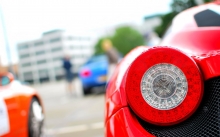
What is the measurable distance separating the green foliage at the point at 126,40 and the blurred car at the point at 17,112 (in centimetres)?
9418

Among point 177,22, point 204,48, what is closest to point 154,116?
point 204,48

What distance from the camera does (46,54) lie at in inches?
5212

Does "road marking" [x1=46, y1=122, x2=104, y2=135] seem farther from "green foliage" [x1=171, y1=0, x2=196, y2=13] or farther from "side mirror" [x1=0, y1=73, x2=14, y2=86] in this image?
"green foliage" [x1=171, y1=0, x2=196, y2=13]

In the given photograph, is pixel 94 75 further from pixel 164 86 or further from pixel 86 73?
pixel 164 86

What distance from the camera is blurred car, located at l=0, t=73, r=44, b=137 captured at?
275 centimetres

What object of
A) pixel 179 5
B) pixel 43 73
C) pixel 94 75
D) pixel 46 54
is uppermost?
pixel 179 5

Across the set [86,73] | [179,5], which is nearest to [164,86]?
[179,5]

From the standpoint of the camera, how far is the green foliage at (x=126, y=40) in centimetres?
9819

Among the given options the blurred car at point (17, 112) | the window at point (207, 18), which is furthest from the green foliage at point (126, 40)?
the window at point (207, 18)

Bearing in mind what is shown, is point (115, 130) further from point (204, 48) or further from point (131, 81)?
point (204, 48)

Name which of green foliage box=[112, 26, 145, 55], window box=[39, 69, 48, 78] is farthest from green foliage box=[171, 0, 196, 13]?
window box=[39, 69, 48, 78]

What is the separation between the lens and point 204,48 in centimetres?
200

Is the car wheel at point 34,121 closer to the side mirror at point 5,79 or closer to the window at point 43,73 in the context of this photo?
the side mirror at point 5,79

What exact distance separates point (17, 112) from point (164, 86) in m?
1.81
